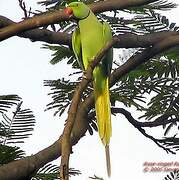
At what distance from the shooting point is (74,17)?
2.74 feet

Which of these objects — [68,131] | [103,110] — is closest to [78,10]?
[103,110]

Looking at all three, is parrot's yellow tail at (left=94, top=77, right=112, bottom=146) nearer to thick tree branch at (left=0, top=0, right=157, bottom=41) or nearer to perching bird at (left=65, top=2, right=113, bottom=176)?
perching bird at (left=65, top=2, right=113, bottom=176)

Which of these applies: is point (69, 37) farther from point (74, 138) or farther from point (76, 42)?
point (74, 138)

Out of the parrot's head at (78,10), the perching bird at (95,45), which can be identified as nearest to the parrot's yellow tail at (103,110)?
the perching bird at (95,45)

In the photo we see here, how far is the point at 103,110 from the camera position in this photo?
81cm

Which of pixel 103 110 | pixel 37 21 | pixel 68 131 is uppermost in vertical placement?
pixel 37 21

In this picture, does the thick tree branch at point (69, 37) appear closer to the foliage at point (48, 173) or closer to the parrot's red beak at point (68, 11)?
the parrot's red beak at point (68, 11)

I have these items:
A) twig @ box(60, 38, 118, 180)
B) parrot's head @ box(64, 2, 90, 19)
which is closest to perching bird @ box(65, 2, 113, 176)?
parrot's head @ box(64, 2, 90, 19)

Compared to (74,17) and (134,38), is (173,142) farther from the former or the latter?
(74,17)

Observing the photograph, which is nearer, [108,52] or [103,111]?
[103,111]

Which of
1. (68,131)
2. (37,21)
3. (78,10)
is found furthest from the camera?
(78,10)

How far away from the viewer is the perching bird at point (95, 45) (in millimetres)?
813

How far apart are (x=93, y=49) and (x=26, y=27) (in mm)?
271

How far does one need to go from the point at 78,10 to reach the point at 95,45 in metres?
0.12
